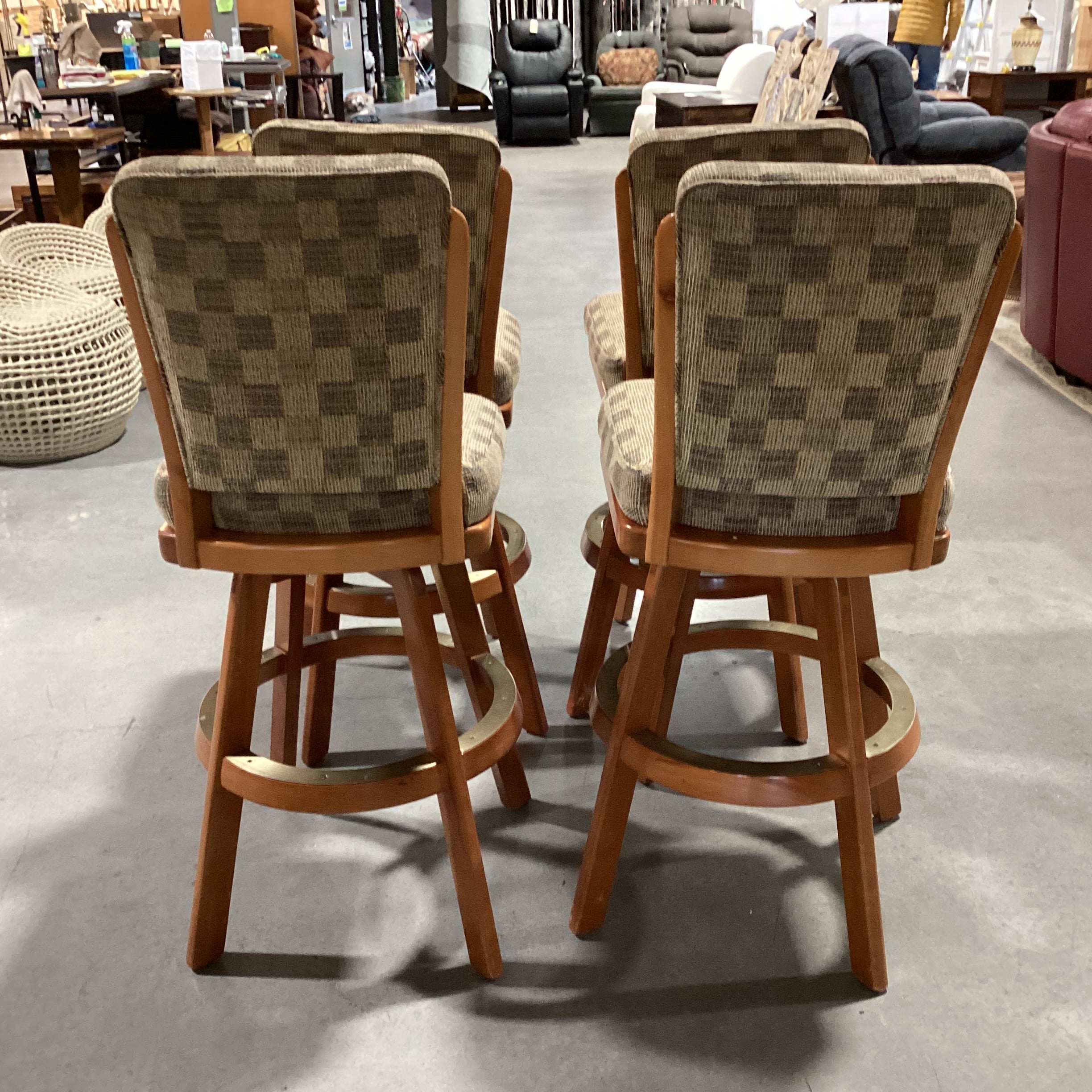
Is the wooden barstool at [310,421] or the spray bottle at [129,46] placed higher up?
the spray bottle at [129,46]

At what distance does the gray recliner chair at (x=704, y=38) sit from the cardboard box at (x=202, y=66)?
16.7ft

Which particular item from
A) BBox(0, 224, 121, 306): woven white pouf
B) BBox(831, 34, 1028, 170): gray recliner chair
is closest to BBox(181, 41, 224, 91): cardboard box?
BBox(0, 224, 121, 306): woven white pouf

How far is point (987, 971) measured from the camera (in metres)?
1.51

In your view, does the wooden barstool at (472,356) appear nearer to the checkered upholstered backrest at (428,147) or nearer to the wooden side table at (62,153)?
the checkered upholstered backrest at (428,147)

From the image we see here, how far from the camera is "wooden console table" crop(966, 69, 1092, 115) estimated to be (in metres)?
7.73

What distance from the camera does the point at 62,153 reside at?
519 centimetres

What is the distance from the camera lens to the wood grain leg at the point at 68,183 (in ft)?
17.1

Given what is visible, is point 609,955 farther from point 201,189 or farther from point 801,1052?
point 201,189

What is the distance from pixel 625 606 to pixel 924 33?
21.2 ft

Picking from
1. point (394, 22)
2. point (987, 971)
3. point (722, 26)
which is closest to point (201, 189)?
point (987, 971)

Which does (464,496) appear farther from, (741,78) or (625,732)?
(741,78)

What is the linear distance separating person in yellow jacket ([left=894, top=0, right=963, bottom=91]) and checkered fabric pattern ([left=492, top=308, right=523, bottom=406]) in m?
6.08

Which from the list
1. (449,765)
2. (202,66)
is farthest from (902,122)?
(449,765)

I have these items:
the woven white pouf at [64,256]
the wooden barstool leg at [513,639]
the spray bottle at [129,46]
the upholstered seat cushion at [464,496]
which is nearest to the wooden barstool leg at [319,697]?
the wooden barstool leg at [513,639]
